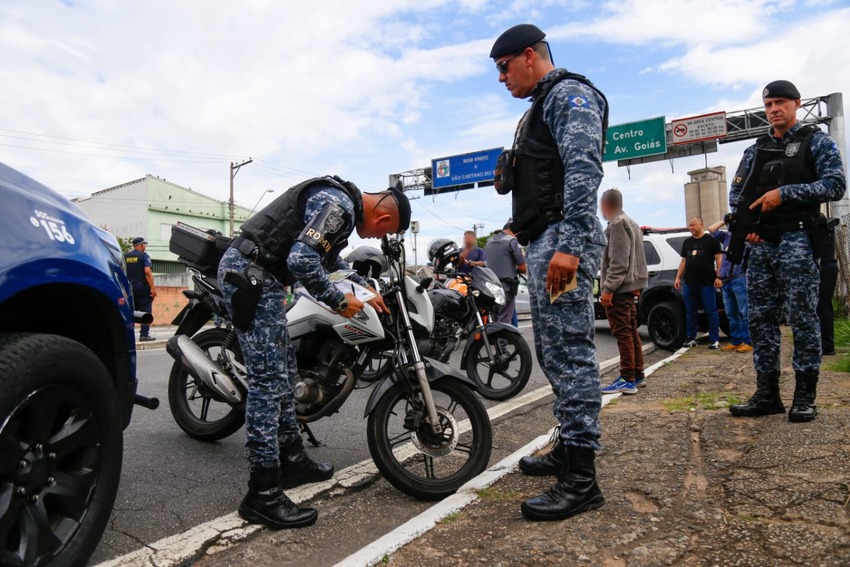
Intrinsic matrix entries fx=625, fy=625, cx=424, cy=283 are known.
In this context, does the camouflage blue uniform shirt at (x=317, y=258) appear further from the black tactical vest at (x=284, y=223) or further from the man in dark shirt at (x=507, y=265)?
the man in dark shirt at (x=507, y=265)

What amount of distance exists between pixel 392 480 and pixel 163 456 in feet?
5.29

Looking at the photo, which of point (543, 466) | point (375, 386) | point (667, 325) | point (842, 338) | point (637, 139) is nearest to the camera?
point (543, 466)

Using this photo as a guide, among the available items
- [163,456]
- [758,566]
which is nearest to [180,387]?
[163,456]

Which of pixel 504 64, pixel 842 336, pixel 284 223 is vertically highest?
pixel 504 64

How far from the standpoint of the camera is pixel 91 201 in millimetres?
49688

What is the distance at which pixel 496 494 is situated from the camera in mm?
2811

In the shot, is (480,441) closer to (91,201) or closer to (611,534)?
(611,534)

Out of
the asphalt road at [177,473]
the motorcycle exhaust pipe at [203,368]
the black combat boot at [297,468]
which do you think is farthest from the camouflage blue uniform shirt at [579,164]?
the motorcycle exhaust pipe at [203,368]

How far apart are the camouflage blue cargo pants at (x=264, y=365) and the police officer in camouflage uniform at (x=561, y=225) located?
1125mm

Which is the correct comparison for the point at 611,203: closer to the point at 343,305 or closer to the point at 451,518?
the point at 343,305

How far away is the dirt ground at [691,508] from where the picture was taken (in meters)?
2.09

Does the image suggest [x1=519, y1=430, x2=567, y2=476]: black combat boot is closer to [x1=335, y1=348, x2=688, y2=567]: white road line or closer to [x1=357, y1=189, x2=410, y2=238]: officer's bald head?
[x1=335, y1=348, x2=688, y2=567]: white road line

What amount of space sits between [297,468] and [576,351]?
151 centimetres

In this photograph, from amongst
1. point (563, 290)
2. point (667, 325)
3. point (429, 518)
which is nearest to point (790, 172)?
point (563, 290)
